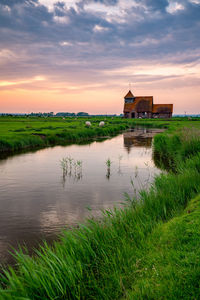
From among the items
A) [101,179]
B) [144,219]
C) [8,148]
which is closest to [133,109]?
[8,148]

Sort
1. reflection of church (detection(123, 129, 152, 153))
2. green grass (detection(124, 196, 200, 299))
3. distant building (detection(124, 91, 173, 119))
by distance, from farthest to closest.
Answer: distant building (detection(124, 91, 173, 119)) → reflection of church (detection(123, 129, 152, 153)) → green grass (detection(124, 196, 200, 299))

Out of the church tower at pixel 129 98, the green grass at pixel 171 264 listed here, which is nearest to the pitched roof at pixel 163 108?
the church tower at pixel 129 98

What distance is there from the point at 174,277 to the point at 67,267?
1.49 metres

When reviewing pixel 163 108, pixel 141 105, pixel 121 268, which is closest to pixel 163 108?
pixel 163 108

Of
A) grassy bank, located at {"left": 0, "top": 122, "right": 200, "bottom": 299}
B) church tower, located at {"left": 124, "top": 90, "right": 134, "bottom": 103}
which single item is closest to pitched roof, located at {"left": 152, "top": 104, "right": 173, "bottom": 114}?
church tower, located at {"left": 124, "top": 90, "right": 134, "bottom": 103}

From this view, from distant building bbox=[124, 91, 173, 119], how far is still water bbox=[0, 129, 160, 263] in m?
75.3

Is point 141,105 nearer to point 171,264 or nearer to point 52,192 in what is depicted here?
point 52,192

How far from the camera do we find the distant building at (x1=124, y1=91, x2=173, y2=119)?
90.6 meters

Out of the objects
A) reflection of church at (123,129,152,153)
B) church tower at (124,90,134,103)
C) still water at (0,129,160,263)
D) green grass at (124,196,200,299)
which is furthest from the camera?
church tower at (124,90,134,103)

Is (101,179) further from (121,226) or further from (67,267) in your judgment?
(67,267)

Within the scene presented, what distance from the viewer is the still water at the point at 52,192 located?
714 cm

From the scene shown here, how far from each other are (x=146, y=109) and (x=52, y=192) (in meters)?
83.9

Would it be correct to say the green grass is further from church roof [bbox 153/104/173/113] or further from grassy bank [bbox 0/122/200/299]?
church roof [bbox 153/104/173/113]

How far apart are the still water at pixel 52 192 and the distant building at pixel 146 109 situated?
7533 centimetres
